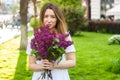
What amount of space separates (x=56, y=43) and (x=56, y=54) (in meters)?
0.11

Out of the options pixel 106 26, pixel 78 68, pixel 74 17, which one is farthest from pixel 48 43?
pixel 106 26

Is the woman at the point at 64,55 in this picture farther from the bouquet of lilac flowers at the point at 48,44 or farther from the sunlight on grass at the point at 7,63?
the sunlight on grass at the point at 7,63

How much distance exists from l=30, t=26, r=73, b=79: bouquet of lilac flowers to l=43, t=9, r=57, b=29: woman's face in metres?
0.24

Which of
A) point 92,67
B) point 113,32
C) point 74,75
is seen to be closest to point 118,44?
point 92,67

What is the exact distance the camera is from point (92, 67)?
1039 centimetres

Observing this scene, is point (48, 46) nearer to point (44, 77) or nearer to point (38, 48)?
point (38, 48)

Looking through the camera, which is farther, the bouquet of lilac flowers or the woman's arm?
the woman's arm

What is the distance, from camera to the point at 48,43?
335 cm

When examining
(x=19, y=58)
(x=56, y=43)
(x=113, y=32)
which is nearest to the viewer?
(x=56, y=43)

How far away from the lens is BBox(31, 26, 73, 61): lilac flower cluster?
3.33 meters

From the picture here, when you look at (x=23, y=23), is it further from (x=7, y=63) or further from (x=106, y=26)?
(x=106, y=26)

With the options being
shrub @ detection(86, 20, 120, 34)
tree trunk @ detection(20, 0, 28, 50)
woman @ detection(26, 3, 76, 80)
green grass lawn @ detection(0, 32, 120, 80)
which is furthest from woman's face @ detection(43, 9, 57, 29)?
shrub @ detection(86, 20, 120, 34)

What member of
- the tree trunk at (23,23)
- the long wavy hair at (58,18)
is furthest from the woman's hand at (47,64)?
the tree trunk at (23,23)

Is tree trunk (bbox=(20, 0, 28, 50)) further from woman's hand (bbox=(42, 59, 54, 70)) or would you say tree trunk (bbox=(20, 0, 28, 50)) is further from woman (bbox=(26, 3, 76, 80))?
woman's hand (bbox=(42, 59, 54, 70))
